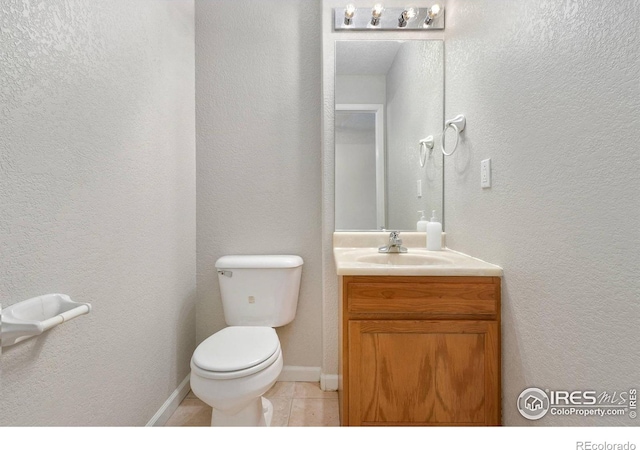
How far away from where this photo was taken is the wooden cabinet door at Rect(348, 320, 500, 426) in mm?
1158

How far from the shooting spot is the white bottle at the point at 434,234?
1.66m

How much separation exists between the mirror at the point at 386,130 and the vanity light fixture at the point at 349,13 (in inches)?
4.4

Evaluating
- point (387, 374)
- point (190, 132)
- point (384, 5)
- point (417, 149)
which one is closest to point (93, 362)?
point (387, 374)

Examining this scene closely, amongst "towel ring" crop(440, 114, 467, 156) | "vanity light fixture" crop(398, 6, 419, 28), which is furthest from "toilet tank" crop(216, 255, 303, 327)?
"vanity light fixture" crop(398, 6, 419, 28)

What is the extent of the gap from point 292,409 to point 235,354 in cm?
61

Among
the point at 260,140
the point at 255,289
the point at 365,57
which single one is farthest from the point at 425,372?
the point at 365,57

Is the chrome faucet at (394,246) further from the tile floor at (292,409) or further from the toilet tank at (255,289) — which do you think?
the tile floor at (292,409)

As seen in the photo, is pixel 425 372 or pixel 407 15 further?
pixel 407 15

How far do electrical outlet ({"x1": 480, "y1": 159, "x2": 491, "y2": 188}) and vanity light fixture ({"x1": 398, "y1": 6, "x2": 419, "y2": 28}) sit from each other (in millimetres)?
1024

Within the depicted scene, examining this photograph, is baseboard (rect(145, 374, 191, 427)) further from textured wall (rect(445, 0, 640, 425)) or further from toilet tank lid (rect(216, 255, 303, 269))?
textured wall (rect(445, 0, 640, 425))

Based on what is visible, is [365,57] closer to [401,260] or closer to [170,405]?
[401,260]

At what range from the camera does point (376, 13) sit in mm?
1729

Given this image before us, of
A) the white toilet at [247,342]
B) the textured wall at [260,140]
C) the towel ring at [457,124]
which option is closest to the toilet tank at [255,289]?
the white toilet at [247,342]

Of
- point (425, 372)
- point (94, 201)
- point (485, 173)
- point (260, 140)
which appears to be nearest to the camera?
point (94, 201)
